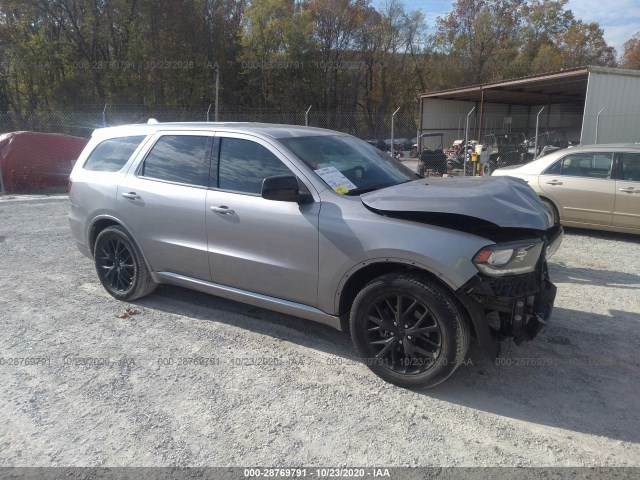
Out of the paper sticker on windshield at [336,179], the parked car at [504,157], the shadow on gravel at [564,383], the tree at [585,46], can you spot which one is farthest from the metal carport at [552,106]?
the tree at [585,46]

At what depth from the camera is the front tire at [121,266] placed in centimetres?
464

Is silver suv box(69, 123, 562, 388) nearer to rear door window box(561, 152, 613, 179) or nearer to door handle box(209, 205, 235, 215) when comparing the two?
door handle box(209, 205, 235, 215)

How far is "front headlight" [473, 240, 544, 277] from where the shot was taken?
2.93 metres

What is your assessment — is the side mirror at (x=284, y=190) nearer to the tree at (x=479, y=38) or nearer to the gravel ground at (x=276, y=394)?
the gravel ground at (x=276, y=394)

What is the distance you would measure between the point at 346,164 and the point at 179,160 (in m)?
1.55

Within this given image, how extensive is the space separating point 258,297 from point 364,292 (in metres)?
1.01

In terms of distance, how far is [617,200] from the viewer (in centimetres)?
708

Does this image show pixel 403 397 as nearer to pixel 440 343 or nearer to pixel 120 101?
pixel 440 343

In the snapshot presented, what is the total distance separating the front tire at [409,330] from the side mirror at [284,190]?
81 centimetres

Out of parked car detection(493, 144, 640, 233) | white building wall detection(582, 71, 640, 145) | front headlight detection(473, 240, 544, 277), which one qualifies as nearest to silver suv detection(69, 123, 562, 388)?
front headlight detection(473, 240, 544, 277)

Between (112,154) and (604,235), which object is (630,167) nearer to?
(604,235)

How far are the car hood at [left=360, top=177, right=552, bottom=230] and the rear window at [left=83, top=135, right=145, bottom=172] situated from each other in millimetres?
2619

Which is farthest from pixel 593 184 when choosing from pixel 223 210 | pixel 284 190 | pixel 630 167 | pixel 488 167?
pixel 488 167

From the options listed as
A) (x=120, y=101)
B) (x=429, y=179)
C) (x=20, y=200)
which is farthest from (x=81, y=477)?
(x=120, y=101)
